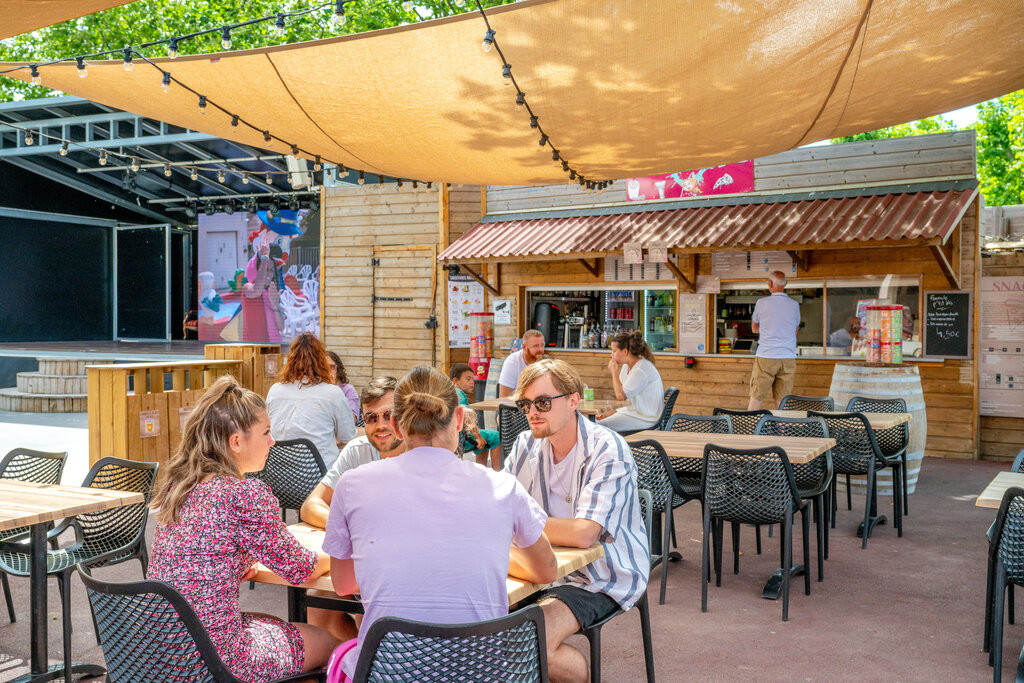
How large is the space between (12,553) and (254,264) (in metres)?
16.3

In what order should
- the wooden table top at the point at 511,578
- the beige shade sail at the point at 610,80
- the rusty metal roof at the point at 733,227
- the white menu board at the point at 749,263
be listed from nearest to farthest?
1. the wooden table top at the point at 511,578
2. the beige shade sail at the point at 610,80
3. the rusty metal roof at the point at 733,227
4. the white menu board at the point at 749,263

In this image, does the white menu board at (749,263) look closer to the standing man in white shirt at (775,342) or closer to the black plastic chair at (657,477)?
the standing man in white shirt at (775,342)

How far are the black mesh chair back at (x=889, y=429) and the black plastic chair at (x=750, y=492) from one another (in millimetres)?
1971

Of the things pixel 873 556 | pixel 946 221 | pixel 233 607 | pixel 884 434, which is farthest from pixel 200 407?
pixel 946 221

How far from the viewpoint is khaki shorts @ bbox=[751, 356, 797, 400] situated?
29.6 ft

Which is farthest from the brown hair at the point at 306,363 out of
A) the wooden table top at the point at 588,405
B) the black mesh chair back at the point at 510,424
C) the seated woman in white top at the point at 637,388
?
the seated woman in white top at the point at 637,388

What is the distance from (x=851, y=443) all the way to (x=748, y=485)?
6.29 ft

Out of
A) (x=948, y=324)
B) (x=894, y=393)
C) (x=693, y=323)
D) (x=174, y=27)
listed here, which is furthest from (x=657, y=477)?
(x=174, y=27)

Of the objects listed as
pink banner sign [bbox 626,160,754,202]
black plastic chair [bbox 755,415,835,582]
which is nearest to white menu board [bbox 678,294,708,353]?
pink banner sign [bbox 626,160,754,202]

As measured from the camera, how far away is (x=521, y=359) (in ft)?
25.0

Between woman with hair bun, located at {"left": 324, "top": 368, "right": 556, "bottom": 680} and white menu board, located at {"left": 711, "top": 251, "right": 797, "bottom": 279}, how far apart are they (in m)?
8.12

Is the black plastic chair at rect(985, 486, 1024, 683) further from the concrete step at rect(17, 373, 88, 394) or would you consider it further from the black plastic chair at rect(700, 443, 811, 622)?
the concrete step at rect(17, 373, 88, 394)

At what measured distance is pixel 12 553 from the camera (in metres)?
3.96

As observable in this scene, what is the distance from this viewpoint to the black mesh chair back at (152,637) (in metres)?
2.16
